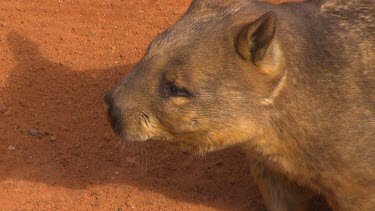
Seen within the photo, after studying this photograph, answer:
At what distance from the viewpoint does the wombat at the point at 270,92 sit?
3.49 metres

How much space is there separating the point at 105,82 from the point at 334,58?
236 cm

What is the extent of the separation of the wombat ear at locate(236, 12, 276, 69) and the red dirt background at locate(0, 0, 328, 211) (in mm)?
1550

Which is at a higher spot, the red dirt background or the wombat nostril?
the wombat nostril

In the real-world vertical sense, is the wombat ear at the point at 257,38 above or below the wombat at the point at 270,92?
above

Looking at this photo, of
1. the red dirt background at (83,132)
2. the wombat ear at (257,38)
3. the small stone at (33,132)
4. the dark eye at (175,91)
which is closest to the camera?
the wombat ear at (257,38)

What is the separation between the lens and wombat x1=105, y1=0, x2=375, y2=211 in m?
3.49

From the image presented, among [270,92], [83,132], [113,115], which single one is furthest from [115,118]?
[83,132]

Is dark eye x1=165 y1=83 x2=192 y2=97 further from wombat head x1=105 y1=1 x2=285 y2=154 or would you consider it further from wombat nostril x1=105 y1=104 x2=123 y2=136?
wombat nostril x1=105 y1=104 x2=123 y2=136

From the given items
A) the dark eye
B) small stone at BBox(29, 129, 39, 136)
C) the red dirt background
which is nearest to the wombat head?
the dark eye

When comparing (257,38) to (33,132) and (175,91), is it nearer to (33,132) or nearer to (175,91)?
(175,91)

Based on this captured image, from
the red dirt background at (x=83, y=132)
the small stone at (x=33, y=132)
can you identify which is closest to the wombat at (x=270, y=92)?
the red dirt background at (x=83, y=132)

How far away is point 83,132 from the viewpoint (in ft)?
16.9

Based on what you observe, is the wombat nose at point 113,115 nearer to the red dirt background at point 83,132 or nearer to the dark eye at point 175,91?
the dark eye at point 175,91

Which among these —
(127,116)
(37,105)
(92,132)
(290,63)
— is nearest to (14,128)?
(37,105)
